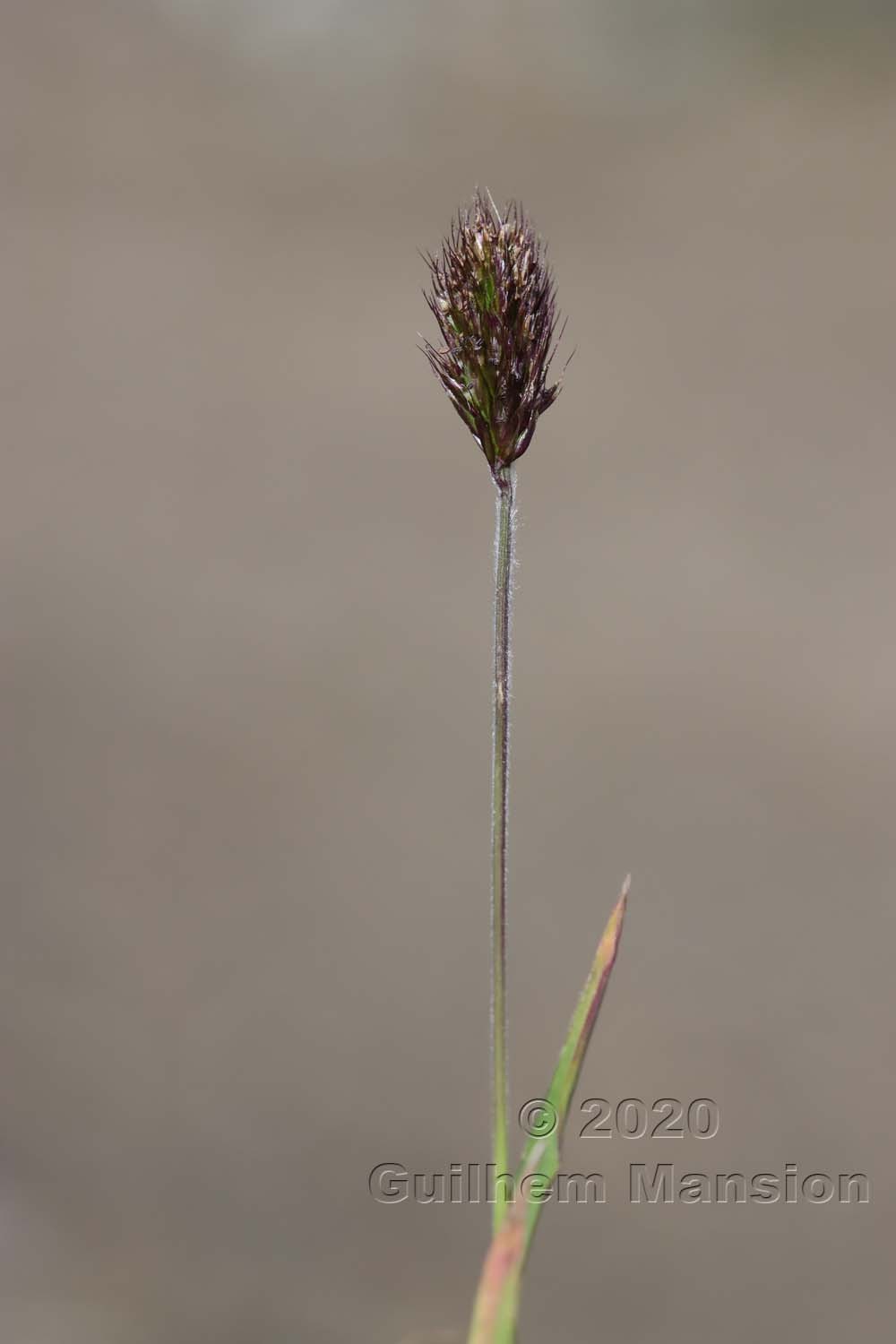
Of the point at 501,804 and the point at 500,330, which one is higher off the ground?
the point at 500,330

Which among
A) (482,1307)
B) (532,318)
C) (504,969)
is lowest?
(482,1307)

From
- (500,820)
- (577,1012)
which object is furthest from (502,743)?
(577,1012)

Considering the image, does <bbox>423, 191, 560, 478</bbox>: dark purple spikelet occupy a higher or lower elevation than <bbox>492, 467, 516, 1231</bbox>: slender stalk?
higher

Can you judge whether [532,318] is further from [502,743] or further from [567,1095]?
[567,1095]
